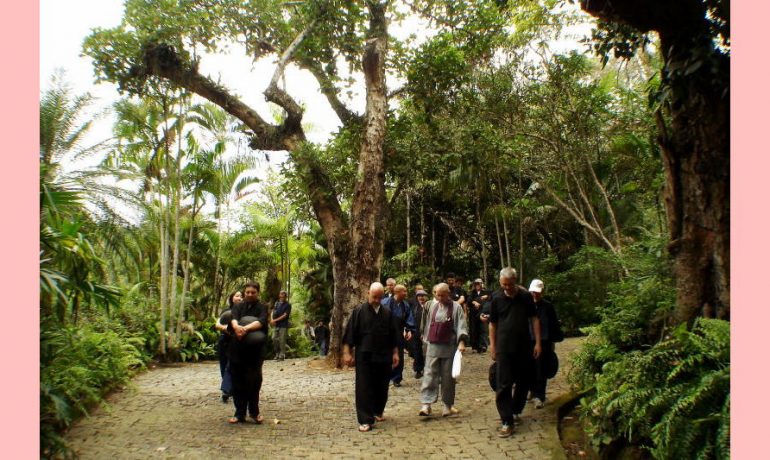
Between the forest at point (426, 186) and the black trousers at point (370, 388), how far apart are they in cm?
254

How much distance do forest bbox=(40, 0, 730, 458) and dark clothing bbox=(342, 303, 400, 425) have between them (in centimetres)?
246

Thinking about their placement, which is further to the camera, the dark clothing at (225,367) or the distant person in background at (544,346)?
the dark clothing at (225,367)

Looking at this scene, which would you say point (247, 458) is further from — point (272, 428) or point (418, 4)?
point (418, 4)

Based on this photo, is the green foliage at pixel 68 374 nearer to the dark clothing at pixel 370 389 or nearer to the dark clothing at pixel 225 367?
the dark clothing at pixel 225 367

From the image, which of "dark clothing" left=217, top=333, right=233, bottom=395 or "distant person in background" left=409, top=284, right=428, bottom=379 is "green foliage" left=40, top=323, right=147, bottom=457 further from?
"distant person in background" left=409, top=284, right=428, bottom=379

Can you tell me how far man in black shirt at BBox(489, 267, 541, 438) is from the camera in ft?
19.9

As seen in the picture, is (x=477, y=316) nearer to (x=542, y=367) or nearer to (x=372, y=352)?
(x=542, y=367)

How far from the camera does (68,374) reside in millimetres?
5957

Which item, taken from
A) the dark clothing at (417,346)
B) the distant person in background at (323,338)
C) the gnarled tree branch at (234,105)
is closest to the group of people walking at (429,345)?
the dark clothing at (417,346)

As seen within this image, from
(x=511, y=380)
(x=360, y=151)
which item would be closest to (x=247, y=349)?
(x=511, y=380)

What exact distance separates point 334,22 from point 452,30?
2.97 meters

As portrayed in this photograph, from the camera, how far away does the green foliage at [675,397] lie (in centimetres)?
370

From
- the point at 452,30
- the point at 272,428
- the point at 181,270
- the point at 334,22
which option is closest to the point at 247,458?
the point at 272,428

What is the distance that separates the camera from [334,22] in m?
12.0
